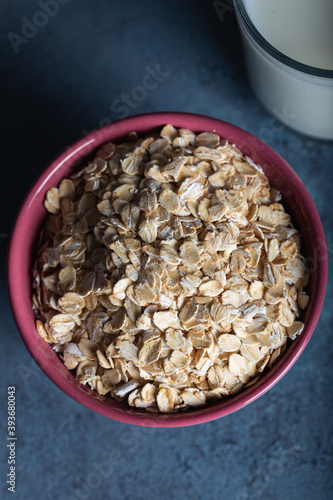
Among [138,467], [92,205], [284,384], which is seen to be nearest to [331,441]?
[284,384]

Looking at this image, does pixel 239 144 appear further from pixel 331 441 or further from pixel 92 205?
pixel 331 441

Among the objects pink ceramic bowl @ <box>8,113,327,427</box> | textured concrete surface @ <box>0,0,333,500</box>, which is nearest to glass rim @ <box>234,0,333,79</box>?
pink ceramic bowl @ <box>8,113,327,427</box>

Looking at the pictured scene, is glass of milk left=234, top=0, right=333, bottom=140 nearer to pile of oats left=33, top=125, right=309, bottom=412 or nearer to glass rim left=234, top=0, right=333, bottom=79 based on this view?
glass rim left=234, top=0, right=333, bottom=79

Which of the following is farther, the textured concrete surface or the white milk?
the textured concrete surface

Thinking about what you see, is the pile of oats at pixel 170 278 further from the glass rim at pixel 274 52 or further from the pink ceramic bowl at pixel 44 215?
the glass rim at pixel 274 52

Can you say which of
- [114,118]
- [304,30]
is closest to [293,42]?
[304,30]

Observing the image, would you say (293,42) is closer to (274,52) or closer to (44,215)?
(274,52)
